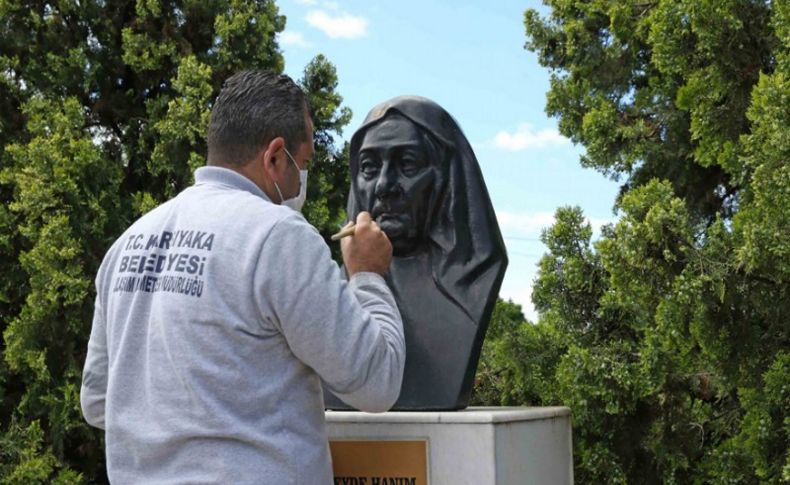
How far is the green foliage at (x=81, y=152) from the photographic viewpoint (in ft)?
24.0

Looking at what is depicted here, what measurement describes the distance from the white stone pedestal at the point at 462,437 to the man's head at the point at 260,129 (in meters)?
1.15

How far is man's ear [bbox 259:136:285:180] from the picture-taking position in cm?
209

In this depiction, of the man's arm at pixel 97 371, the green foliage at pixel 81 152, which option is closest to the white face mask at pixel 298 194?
the man's arm at pixel 97 371

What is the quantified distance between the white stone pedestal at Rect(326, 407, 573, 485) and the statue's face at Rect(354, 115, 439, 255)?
64cm

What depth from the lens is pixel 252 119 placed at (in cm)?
209

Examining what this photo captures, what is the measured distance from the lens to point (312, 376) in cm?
199

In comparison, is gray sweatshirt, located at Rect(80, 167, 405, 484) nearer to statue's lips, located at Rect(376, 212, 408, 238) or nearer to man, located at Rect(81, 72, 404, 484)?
man, located at Rect(81, 72, 404, 484)

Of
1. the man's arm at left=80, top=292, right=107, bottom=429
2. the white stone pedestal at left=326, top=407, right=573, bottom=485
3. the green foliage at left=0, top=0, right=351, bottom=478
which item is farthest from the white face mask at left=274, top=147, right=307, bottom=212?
the green foliage at left=0, top=0, right=351, bottom=478

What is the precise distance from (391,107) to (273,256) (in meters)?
1.73

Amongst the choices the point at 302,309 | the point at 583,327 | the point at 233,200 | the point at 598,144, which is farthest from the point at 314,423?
the point at 598,144

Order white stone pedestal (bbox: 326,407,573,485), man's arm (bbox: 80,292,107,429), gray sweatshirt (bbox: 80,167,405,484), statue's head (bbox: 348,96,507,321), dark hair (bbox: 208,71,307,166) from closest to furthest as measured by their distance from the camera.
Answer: gray sweatshirt (bbox: 80,167,405,484) → dark hair (bbox: 208,71,307,166) → man's arm (bbox: 80,292,107,429) → white stone pedestal (bbox: 326,407,573,485) → statue's head (bbox: 348,96,507,321)

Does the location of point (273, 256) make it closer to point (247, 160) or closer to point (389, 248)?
point (247, 160)

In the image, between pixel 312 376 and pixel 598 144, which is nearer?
pixel 312 376

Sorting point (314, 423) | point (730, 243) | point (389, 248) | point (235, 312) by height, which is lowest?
point (314, 423)
